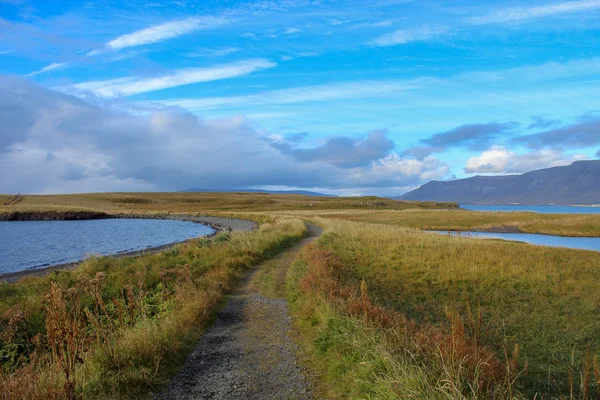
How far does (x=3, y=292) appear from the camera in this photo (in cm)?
1708

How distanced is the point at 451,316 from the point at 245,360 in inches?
153

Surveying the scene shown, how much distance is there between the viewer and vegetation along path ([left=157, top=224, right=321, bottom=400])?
21.9 ft

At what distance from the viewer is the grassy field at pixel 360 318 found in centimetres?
611

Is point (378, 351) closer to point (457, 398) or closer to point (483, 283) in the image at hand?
point (457, 398)

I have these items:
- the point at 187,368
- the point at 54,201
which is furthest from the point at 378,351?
the point at 54,201

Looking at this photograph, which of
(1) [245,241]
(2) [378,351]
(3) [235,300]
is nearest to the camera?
(2) [378,351]

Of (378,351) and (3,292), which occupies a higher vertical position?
(378,351)

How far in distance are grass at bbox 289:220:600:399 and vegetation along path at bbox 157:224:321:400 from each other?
58 centimetres

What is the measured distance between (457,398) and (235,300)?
927 centimetres

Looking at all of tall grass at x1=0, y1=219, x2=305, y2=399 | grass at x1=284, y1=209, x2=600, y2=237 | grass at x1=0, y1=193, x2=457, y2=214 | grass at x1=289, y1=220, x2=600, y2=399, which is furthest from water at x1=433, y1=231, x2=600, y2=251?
grass at x1=0, y1=193, x2=457, y2=214

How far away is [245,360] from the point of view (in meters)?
8.04

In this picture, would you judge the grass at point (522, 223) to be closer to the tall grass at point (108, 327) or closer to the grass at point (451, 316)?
the grass at point (451, 316)

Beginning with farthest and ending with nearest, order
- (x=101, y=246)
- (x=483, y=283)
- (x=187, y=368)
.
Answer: (x=101, y=246), (x=483, y=283), (x=187, y=368)

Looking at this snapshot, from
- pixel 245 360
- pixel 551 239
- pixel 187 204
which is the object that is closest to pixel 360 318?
pixel 245 360
